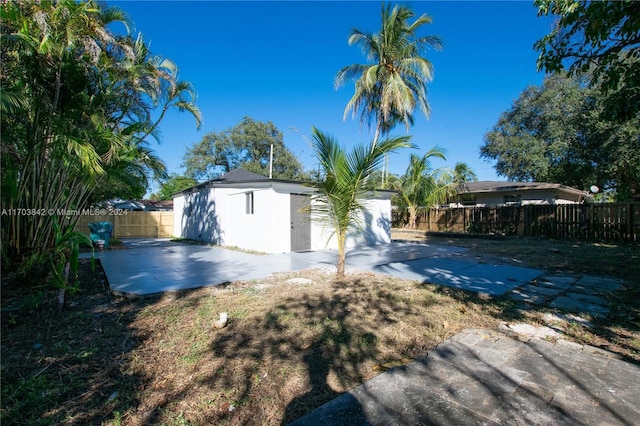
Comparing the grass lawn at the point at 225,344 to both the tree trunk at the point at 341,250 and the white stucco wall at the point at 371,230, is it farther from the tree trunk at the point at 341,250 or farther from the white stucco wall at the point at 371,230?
the white stucco wall at the point at 371,230

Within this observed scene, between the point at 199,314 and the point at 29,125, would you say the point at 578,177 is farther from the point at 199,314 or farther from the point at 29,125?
the point at 29,125

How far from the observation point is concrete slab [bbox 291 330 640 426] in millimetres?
1835

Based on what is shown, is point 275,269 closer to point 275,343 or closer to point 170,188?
point 275,343

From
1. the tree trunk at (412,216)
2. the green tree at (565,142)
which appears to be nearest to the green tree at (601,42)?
the green tree at (565,142)

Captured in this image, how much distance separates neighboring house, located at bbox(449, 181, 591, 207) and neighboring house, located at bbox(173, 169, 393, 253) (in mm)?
9188

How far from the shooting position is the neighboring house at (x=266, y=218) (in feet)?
30.0

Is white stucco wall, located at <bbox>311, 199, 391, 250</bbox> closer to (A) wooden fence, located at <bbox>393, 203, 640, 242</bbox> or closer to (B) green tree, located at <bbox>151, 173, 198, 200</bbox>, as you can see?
(A) wooden fence, located at <bbox>393, 203, 640, 242</bbox>

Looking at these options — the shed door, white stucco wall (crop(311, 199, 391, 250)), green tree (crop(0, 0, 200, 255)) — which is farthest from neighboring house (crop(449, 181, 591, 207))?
green tree (crop(0, 0, 200, 255))

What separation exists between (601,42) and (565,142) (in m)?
14.9

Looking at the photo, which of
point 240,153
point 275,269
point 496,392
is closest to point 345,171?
point 275,269

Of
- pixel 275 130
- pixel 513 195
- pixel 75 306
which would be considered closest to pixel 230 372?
pixel 75 306

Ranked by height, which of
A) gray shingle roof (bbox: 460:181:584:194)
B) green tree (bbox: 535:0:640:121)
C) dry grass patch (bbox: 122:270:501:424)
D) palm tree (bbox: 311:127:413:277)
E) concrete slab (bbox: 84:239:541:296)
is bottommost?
dry grass patch (bbox: 122:270:501:424)

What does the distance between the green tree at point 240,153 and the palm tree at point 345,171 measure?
77.5 feet

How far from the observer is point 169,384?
225 cm
